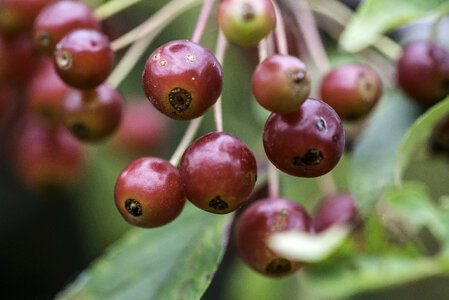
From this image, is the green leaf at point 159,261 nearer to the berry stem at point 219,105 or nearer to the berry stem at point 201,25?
the berry stem at point 219,105

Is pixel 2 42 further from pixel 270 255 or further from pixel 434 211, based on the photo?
pixel 434 211

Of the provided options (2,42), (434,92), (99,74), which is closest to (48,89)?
(2,42)

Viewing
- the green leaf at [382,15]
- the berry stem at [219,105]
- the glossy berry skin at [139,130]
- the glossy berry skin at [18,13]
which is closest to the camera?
the berry stem at [219,105]

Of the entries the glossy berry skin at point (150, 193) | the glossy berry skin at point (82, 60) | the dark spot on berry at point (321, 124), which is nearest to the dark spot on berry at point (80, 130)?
the glossy berry skin at point (82, 60)

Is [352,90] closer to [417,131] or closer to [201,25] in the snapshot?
[417,131]

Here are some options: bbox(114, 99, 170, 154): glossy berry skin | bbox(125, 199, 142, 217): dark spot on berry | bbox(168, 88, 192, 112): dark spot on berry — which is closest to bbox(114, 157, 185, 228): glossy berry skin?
bbox(125, 199, 142, 217): dark spot on berry

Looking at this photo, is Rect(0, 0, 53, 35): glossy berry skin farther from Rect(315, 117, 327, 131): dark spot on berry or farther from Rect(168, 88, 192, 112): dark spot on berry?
Rect(315, 117, 327, 131): dark spot on berry
